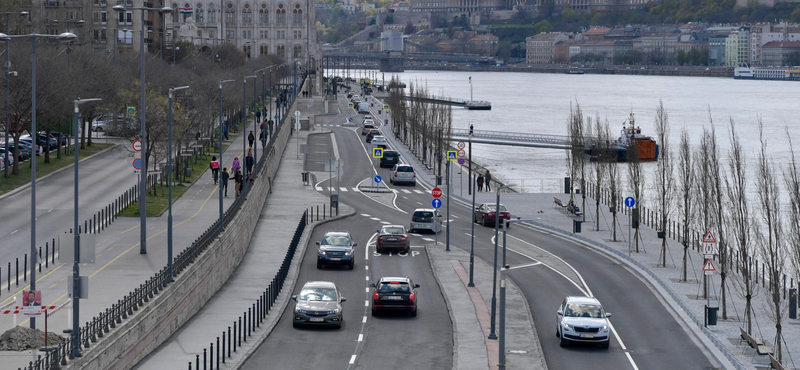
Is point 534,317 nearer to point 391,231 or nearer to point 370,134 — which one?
point 391,231

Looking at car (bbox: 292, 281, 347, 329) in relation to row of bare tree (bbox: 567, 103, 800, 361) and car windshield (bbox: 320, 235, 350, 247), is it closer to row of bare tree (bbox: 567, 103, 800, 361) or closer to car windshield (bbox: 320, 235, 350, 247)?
car windshield (bbox: 320, 235, 350, 247)

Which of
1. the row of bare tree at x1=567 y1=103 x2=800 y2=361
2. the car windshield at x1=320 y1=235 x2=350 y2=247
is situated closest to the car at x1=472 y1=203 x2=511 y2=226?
the row of bare tree at x1=567 y1=103 x2=800 y2=361

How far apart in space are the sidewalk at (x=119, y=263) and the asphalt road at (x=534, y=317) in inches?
197

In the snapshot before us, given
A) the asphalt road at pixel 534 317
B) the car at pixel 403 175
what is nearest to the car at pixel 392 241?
the asphalt road at pixel 534 317

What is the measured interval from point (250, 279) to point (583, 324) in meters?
16.0

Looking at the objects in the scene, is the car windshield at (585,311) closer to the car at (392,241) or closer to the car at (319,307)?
the car at (319,307)

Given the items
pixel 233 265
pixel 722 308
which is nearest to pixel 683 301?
pixel 722 308

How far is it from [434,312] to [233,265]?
10.7 meters

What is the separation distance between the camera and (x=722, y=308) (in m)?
43.7

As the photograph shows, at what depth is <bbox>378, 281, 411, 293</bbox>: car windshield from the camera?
39.5 meters

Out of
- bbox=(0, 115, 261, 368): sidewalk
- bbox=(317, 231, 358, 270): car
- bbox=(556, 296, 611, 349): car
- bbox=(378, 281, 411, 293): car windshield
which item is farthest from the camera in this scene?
bbox=(317, 231, 358, 270): car

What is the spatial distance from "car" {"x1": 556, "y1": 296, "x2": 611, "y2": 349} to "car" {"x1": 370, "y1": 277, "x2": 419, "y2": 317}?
5.50 m

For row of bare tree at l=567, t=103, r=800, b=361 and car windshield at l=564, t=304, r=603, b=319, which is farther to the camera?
row of bare tree at l=567, t=103, r=800, b=361

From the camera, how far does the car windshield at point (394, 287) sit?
3947 centimetres
